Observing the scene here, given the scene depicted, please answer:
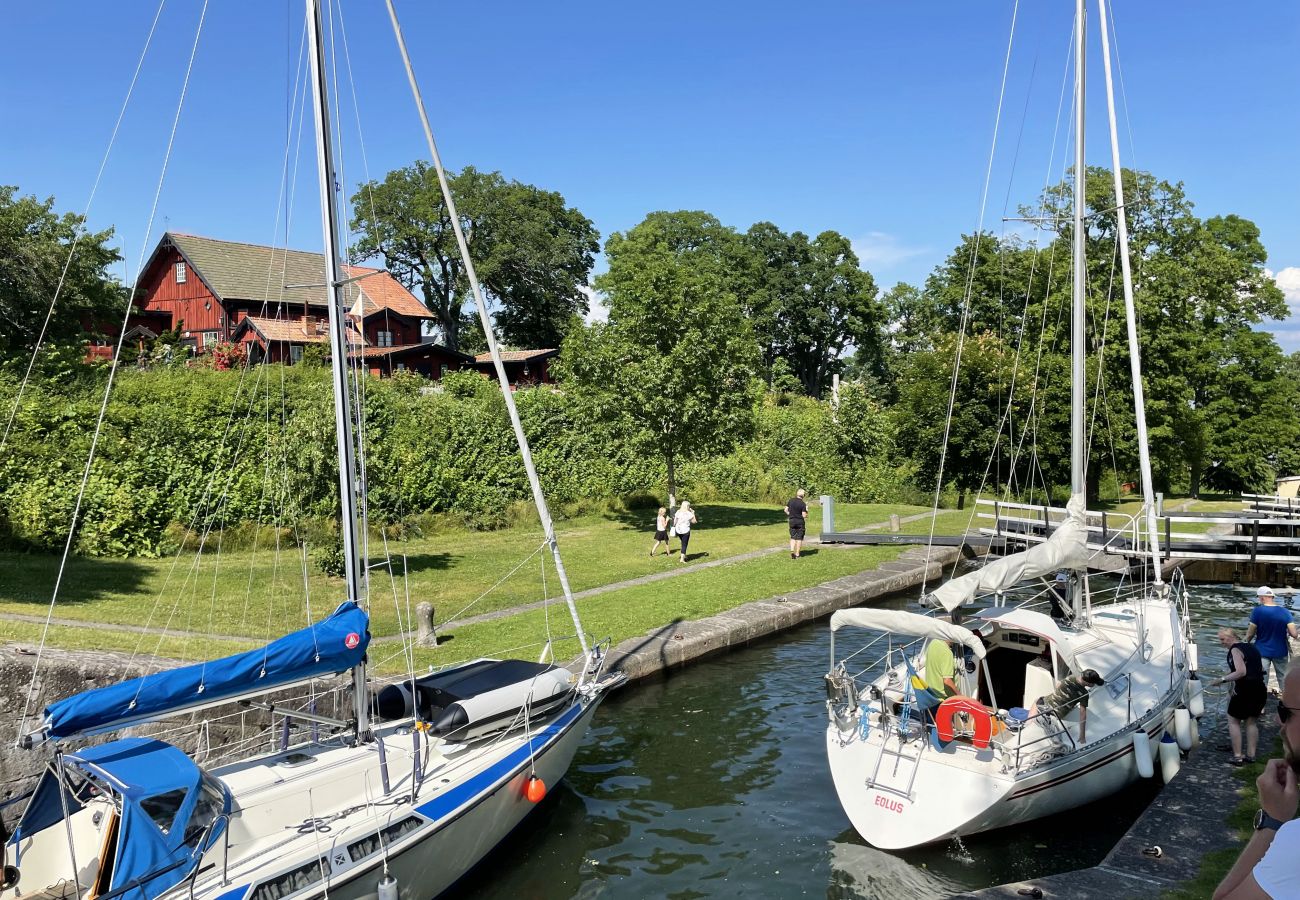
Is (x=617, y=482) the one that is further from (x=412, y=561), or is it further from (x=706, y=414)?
(x=412, y=561)

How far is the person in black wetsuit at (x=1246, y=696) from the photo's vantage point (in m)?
10.3

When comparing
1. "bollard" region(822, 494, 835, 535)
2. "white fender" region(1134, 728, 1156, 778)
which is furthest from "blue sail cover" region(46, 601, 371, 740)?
"bollard" region(822, 494, 835, 535)

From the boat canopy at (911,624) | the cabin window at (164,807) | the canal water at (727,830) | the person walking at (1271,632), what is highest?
the boat canopy at (911,624)

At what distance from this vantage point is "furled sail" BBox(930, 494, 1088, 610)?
37.5ft

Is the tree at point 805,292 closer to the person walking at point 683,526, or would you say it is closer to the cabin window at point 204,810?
the person walking at point 683,526

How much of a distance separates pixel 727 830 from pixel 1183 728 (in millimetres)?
5713

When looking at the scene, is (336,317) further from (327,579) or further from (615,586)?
(615,586)

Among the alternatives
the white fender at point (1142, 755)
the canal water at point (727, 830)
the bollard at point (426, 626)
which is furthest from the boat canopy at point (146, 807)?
the white fender at point (1142, 755)

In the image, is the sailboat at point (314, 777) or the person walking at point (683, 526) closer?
the sailboat at point (314, 777)

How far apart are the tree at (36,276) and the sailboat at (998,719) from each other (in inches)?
1154

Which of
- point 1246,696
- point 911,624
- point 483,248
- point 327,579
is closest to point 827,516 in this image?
point 327,579

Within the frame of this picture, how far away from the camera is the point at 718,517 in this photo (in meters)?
33.8

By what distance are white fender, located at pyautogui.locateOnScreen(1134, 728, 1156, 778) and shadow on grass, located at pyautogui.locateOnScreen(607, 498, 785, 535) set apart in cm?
1938

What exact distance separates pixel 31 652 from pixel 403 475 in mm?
17718
